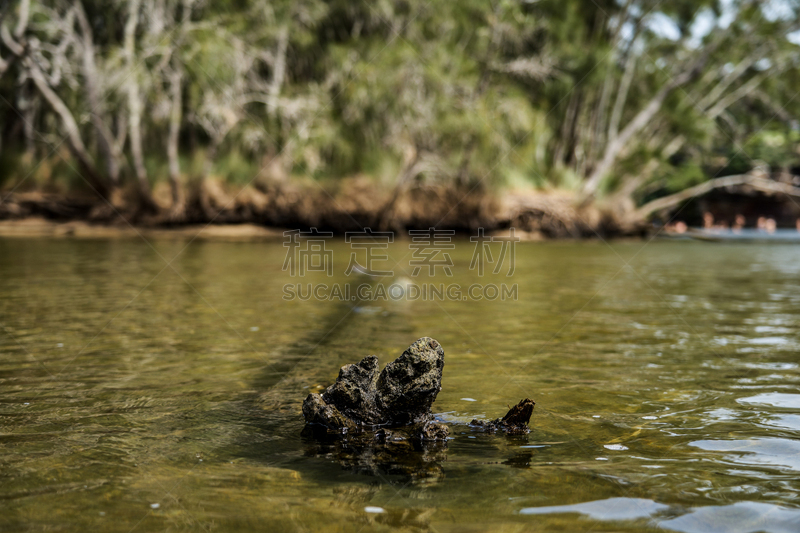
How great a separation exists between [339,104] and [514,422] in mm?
23715

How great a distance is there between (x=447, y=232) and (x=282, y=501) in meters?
24.8

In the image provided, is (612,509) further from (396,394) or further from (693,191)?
(693,191)

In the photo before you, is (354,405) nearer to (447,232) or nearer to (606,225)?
(447,232)

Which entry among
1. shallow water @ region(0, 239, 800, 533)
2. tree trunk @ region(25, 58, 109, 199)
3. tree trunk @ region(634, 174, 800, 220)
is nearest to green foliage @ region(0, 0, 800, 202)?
tree trunk @ region(25, 58, 109, 199)

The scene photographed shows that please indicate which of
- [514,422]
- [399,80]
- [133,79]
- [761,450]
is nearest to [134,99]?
[133,79]

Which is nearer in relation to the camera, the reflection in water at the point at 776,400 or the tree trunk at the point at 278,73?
the reflection in water at the point at 776,400

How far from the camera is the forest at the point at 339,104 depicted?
929 inches

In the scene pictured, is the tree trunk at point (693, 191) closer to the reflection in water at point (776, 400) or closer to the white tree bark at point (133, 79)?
the white tree bark at point (133, 79)

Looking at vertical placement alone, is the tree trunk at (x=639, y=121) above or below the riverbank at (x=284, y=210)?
above

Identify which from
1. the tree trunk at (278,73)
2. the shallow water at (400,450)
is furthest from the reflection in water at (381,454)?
the tree trunk at (278,73)

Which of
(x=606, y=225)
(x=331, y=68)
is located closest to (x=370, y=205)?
(x=331, y=68)

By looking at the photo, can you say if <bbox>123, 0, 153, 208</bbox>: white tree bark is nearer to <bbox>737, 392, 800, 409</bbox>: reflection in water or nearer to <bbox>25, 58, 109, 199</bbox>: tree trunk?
<bbox>25, 58, 109, 199</bbox>: tree trunk

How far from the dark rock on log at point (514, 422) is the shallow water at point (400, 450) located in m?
0.09

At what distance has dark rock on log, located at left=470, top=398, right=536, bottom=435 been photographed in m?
3.84
